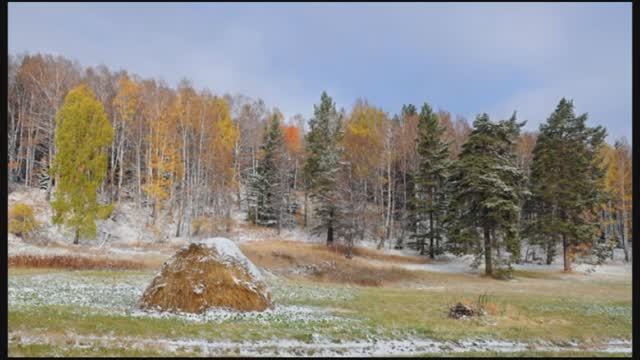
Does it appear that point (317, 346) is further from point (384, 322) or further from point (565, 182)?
point (565, 182)

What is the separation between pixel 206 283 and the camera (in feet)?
55.2

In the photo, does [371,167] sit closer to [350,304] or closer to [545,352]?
[350,304]

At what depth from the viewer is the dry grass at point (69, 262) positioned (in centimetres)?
2858

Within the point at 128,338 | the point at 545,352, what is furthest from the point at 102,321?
the point at 545,352

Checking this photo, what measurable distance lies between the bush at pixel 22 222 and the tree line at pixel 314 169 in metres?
2.60

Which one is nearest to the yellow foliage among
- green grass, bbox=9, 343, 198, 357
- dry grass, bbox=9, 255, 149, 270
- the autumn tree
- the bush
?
the autumn tree

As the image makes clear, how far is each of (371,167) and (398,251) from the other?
12.3 meters

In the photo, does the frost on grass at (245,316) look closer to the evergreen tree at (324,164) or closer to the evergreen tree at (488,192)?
the evergreen tree at (488,192)

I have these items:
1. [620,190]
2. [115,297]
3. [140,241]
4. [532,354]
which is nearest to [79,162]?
[140,241]

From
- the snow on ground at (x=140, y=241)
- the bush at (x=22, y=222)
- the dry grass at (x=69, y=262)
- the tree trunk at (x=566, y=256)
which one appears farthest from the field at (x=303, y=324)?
the tree trunk at (x=566, y=256)

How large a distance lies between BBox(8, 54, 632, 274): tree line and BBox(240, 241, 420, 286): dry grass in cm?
425

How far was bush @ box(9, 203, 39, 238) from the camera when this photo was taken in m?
38.2

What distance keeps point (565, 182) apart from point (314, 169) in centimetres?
2710

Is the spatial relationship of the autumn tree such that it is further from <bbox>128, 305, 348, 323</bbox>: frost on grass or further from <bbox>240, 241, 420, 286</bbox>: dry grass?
<bbox>128, 305, 348, 323</bbox>: frost on grass
